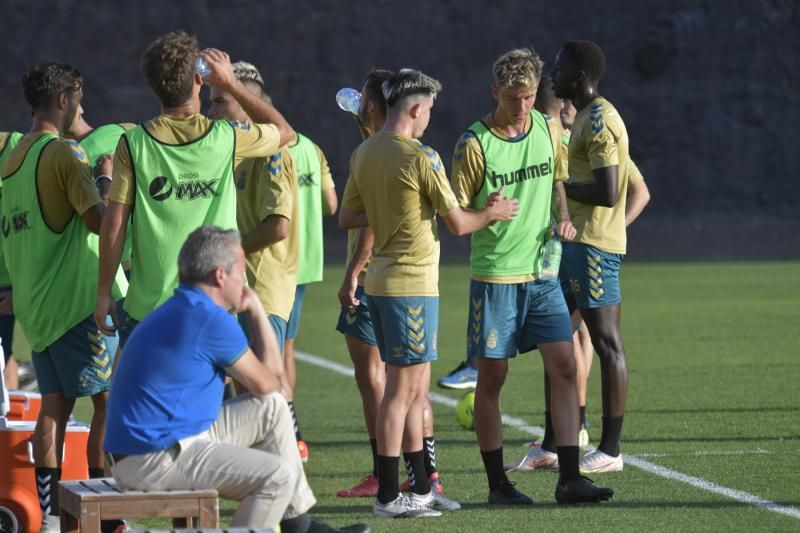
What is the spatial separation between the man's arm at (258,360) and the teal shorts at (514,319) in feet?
5.72

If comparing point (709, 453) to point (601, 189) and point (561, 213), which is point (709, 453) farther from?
point (561, 213)

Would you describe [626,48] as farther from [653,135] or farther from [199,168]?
[199,168]

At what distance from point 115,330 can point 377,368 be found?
6.62ft

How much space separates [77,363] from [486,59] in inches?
1586

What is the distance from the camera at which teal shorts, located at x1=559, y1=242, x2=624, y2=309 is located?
316 inches

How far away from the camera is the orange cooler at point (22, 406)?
8.60 m

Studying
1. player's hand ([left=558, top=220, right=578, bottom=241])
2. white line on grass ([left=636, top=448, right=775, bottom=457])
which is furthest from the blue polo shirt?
white line on grass ([left=636, top=448, right=775, bottom=457])

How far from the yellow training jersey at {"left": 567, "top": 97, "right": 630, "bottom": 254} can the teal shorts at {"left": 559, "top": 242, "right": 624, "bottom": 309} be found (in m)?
0.05

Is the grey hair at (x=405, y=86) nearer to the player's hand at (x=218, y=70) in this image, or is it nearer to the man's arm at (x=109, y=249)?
the player's hand at (x=218, y=70)

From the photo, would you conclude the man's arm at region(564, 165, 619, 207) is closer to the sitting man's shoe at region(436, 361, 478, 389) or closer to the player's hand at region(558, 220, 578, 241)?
the player's hand at region(558, 220, 578, 241)

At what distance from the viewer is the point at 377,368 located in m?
8.05

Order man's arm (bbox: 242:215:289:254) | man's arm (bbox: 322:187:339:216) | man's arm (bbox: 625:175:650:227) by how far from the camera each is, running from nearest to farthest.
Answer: man's arm (bbox: 242:215:289:254) → man's arm (bbox: 625:175:650:227) → man's arm (bbox: 322:187:339:216)

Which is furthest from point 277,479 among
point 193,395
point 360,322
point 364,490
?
point 360,322

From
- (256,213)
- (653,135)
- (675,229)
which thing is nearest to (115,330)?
(256,213)
